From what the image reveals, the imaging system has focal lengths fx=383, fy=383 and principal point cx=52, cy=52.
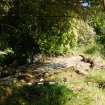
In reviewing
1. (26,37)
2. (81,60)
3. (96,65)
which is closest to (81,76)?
(96,65)

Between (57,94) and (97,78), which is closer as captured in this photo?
(57,94)

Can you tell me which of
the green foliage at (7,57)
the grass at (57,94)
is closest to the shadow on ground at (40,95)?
the grass at (57,94)

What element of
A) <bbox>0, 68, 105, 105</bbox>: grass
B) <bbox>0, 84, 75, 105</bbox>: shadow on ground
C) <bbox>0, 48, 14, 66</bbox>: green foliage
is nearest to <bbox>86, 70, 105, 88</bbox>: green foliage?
<bbox>0, 68, 105, 105</bbox>: grass

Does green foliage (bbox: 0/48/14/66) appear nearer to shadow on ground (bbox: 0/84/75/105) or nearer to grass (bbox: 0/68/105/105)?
grass (bbox: 0/68/105/105)

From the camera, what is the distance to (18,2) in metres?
10.1

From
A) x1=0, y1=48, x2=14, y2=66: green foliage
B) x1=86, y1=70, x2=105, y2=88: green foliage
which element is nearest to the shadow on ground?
x1=86, y1=70, x2=105, y2=88: green foliage

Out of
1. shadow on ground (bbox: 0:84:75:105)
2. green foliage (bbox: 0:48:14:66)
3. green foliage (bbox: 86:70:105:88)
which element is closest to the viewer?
shadow on ground (bbox: 0:84:75:105)

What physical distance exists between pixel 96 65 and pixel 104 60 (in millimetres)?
1400

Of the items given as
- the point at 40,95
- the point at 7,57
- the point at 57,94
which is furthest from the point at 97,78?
the point at 7,57

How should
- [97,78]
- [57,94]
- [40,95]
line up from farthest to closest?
[97,78]
[40,95]
[57,94]

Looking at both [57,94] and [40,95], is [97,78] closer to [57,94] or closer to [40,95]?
[57,94]

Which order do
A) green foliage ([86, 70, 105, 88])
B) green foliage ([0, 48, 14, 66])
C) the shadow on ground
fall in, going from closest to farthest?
the shadow on ground, green foliage ([86, 70, 105, 88]), green foliage ([0, 48, 14, 66])

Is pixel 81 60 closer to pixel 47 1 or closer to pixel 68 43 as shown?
pixel 68 43

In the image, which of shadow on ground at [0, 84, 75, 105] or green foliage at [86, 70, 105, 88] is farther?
green foliage at [86, 70, 105, 88]
